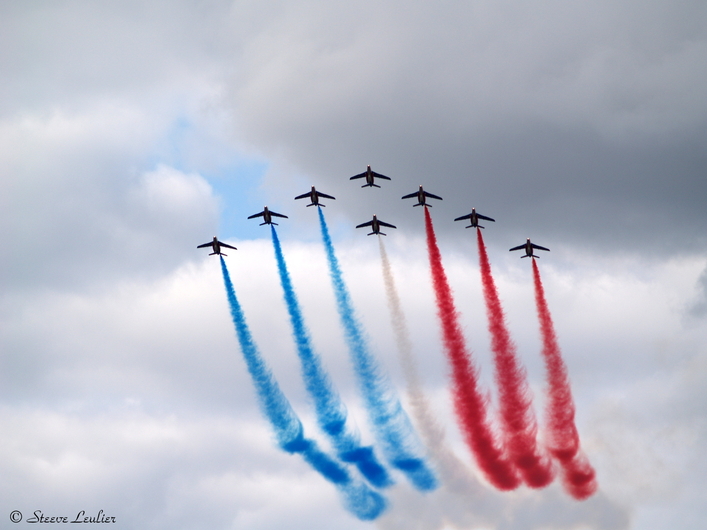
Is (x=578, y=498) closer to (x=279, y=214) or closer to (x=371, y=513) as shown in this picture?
(x=371, y=513)

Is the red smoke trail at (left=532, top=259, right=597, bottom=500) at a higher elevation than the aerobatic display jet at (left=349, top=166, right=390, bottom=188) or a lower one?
lower

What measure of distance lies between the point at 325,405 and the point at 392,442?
1051 centimetres

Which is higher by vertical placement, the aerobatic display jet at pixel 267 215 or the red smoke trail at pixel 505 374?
the aerobatic display jet at pixel 267 215

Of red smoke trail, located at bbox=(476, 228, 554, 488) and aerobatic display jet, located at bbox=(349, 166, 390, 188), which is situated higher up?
aerobatic display jet, located at bbox=(349, 166, 390, 188)

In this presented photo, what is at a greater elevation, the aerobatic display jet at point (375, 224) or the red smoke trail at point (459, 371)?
the aerobatic display jet at point (375, 224)

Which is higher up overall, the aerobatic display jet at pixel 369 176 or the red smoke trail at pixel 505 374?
the aerobatic display jet at pixel 369 176

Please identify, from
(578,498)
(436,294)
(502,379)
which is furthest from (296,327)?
(578,498)

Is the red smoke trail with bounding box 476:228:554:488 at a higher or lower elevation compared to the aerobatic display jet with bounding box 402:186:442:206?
lower

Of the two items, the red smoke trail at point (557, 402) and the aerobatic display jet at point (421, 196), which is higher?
the aerobatic display jet at point (421, 196)

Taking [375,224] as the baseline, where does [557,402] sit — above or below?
below

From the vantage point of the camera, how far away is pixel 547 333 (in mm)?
115125

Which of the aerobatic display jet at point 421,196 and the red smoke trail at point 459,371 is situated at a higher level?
the aerobatic display jet at point 421,196

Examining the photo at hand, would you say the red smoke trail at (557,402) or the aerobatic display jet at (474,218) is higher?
the aerobatic display jet at (474,218)

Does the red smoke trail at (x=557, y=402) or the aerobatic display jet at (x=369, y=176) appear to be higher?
the aerobatic display jet at (x=369, y=176)
